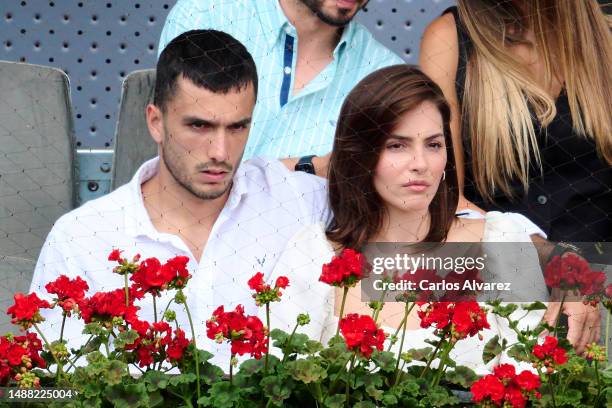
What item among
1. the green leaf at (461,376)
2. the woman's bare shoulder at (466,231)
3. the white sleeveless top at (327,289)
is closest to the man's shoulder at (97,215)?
the white sleeveless top at (327,289)

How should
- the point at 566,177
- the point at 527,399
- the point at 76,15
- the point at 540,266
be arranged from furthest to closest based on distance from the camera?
the point at 76,15, the point at 566,177, the point at 540,266, the point at 527,399

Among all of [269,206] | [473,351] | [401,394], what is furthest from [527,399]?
[269,206]

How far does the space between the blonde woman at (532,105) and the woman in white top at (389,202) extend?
0.12 m

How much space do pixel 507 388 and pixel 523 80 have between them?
0.85 meters

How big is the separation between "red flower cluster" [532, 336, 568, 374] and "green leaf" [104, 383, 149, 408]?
0.41m

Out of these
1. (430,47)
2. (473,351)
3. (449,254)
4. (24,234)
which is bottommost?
(24,234)

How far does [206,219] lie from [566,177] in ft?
2.03

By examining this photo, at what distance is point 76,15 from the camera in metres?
2.69

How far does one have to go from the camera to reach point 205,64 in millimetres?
1736

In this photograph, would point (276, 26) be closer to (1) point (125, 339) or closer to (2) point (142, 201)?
(2) point (142, 201)

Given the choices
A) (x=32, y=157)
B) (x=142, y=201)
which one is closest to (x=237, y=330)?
(x=142, y=201)

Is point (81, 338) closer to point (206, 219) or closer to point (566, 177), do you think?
point (206, 219)

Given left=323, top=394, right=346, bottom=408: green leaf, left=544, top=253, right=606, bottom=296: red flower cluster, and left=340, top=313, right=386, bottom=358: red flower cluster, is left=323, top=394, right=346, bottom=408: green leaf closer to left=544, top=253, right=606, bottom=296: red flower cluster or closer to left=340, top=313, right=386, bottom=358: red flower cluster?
left=340, top=313, right=386, bottom=358: red flower cluster

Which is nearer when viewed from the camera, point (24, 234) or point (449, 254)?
point (449, 254)
